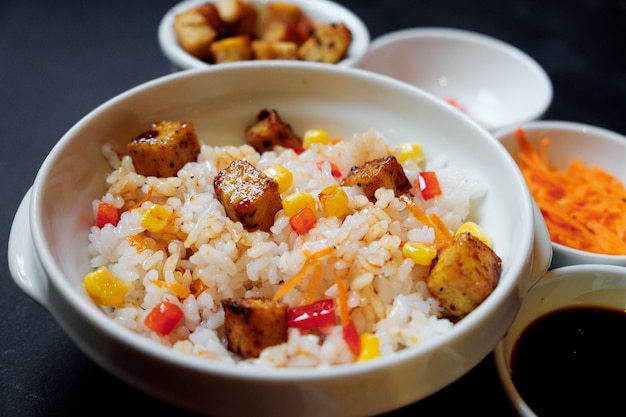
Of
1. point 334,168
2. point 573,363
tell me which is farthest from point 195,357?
point 573,363

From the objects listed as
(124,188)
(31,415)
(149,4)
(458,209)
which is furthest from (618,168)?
(149,4)

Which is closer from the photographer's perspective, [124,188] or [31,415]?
[31,415]

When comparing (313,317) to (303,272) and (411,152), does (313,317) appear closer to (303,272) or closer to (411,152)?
(303,272)

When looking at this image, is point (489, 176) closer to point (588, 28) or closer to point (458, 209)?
point (458, 209)

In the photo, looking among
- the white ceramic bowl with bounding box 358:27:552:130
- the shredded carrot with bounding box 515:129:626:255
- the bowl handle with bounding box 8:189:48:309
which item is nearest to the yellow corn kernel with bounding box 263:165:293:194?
the bowl handle with bounding box 8:189:48:309

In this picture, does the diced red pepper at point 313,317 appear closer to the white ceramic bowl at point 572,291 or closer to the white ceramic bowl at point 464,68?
the white ceramic bowl at point 572,291

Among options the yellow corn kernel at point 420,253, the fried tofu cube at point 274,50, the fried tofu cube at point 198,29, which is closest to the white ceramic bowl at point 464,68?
the fried tofu cube at point 274,50

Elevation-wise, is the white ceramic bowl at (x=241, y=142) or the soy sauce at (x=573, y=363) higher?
the white ceramic bowl at (x=241, y=142)
